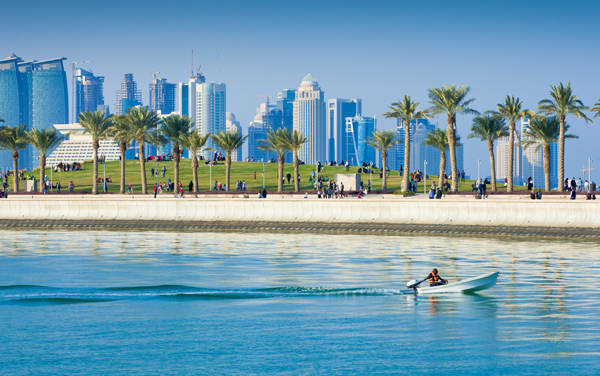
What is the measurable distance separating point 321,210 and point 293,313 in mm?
39559

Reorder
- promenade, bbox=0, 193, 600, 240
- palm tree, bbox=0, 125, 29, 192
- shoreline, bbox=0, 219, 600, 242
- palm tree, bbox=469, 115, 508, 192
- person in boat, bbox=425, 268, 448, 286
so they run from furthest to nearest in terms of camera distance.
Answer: palm tree, bbox=0, 125, 29, 192, palm tree, bbox=469, 115, 508, 192, promenade, bbox=0, 193, 600, 240, shoreline, bbox=0, 219, 600, 242, person in boat, bbox=425, 268, 448, 286

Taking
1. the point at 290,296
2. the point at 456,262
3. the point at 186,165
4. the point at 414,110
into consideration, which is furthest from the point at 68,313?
the point at 186,165

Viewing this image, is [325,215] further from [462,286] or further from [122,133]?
[462,286]

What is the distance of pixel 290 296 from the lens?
35.2 meters

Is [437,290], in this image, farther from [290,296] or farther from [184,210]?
[184,210]

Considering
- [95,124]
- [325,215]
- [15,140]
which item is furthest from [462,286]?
[15,140]

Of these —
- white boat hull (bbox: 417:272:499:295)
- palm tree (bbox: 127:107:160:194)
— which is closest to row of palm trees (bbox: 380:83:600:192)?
palm tree (bbox: 127:107:160:194)

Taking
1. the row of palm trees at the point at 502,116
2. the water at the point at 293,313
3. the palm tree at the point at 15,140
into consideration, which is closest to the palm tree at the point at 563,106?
the row of palm trees at the point at 502,116

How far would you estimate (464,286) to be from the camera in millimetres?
35125

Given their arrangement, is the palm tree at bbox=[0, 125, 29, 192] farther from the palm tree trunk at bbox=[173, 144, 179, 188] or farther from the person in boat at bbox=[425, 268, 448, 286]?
the person in boat at bbox=[425, 268, 448, 286]

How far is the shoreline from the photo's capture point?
61594 millimetres

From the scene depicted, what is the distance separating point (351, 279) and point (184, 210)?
38.0 m

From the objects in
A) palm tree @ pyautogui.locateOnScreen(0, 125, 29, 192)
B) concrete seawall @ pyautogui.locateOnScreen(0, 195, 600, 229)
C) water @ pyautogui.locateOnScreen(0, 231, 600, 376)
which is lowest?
water @ pyautogui.locateOnScreen(0, 231, 600, 376)

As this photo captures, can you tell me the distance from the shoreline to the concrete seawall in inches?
21.7
